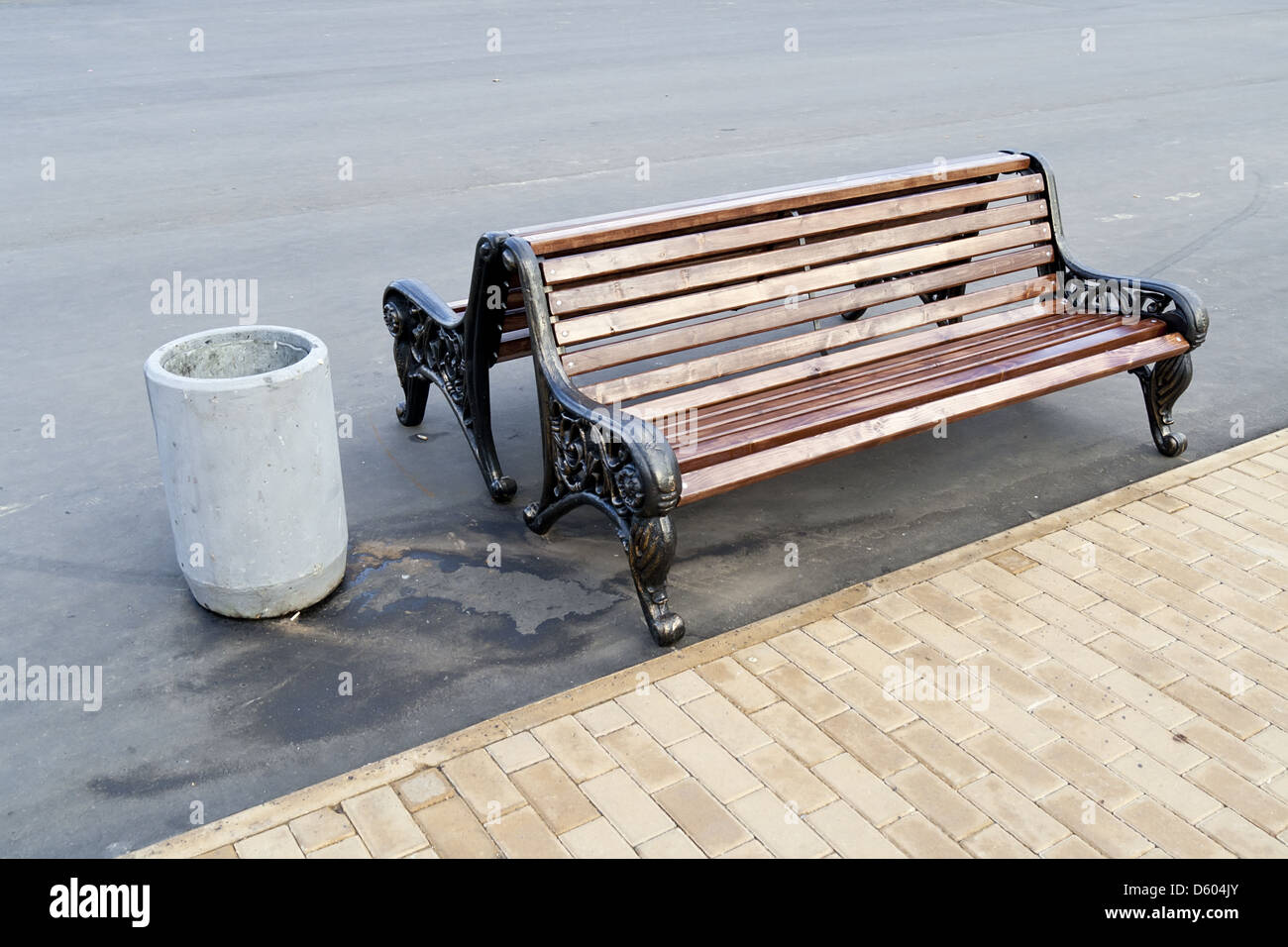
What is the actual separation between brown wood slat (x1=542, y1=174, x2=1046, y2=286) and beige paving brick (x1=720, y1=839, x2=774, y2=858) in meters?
2.14

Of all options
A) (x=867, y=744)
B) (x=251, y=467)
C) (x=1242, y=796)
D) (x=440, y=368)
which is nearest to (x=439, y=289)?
(x=440, y=368)

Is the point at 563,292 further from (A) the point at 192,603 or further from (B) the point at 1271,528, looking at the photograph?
(B) the point at 1271,528

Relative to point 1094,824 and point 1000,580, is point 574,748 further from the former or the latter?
point 1000,580

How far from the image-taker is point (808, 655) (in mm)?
3994

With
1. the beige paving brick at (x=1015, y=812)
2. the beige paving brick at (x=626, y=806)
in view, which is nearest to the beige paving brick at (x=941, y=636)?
the beige paving brick at (x=1015, y=812)

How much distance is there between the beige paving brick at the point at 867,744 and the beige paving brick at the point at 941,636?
49cm

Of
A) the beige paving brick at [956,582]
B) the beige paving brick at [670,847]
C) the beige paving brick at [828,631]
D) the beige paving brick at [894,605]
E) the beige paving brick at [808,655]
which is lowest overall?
the beige paving brick at [670,847]

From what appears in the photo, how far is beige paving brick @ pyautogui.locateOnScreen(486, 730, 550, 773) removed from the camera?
11.5 feet

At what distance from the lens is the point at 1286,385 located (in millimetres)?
6223

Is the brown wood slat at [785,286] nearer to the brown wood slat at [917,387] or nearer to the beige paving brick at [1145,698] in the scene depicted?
the brown wood slat at [917,387]

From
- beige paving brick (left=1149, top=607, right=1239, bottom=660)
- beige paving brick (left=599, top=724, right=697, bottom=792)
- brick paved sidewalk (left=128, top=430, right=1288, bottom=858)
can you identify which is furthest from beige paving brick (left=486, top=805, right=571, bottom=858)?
beige paving brick (left=1149, top=607, right=1239, bottom=660)

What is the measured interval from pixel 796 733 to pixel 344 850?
134 cm

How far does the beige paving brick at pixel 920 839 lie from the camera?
3.18 m

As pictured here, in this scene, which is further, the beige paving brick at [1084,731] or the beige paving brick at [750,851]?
the beige paving brick at [1084,731]
